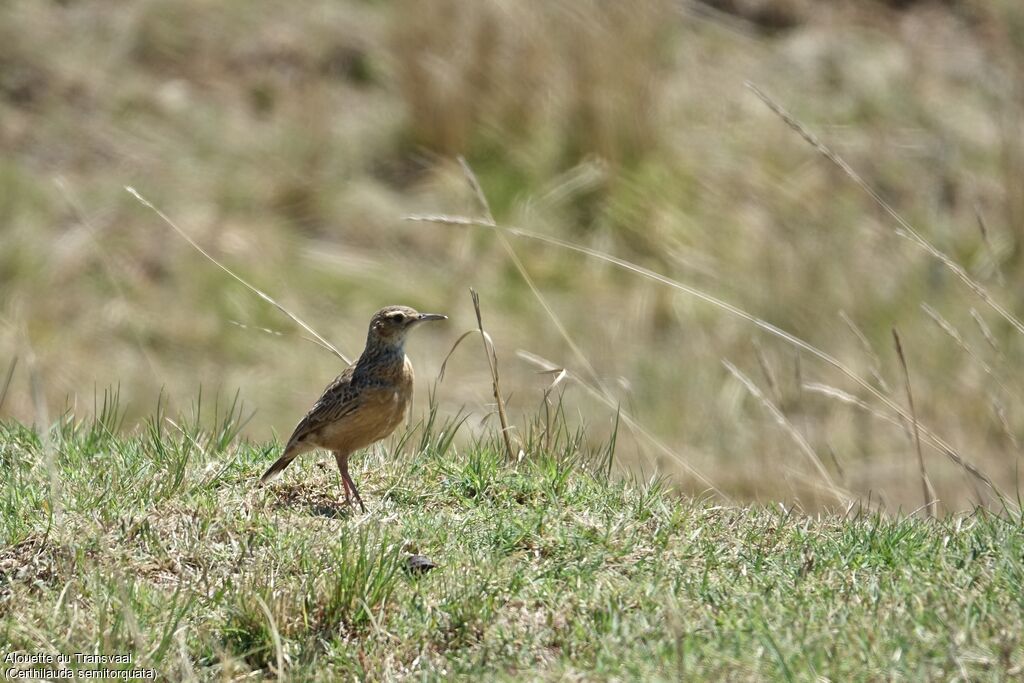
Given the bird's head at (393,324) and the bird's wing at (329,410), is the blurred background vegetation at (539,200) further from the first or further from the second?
the bird's wing at (329,410)

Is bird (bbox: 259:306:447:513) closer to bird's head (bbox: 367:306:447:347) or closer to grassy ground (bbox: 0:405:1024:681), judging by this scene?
bird's head (bbox: 367:306:447:347)

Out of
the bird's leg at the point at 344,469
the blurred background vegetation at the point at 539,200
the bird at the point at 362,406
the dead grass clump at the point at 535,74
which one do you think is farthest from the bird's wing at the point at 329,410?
the dead grass clump at the point at 535,74

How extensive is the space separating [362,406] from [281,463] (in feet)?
1.20

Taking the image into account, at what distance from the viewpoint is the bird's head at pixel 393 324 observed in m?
5.91

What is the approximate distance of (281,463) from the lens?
5.47m

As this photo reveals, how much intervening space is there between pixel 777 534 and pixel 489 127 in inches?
295

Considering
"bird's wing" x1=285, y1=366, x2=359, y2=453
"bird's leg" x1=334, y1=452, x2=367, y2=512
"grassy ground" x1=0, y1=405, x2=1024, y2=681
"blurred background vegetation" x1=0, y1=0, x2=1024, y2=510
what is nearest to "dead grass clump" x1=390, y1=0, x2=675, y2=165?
"blurred background vegetation" x1=0, y1=0, x2=1024, y2=510

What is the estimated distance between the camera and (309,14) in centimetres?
1345

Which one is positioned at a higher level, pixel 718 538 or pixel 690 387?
pixel 718 538

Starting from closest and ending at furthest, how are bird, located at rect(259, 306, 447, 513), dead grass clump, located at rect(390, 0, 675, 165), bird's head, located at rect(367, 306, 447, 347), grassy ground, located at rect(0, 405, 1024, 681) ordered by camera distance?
grassy ground, located at rect(0, 405, 1024, 681), bird, located at rect(259, 306, 447, 513), bird's head, located at rect(367, 306, 447, 347), dead grass clump, located at rect(390, 0, 675, 165)

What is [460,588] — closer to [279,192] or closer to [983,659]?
[983,659]

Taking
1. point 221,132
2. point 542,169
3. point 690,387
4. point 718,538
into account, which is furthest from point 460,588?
point 221,132

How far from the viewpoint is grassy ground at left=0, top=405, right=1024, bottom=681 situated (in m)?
4.16

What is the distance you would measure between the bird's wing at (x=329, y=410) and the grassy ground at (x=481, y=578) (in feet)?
0.70
